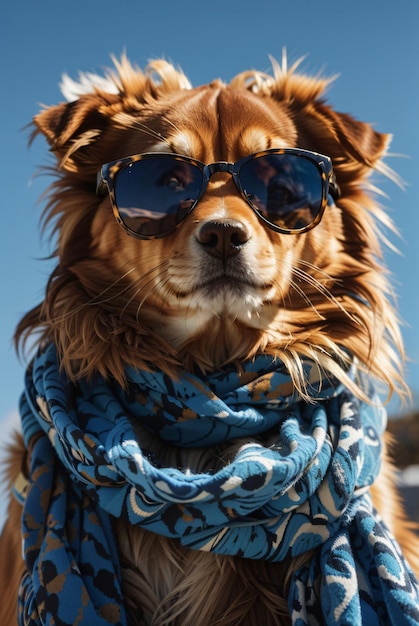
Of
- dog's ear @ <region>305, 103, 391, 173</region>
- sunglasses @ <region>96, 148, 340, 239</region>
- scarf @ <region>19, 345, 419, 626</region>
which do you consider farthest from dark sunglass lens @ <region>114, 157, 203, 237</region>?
dog's ear @ <region>305, 103, 391, 173</region>

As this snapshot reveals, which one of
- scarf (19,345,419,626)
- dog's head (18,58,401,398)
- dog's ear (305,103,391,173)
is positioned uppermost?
dog's ear (305,103,391,173)

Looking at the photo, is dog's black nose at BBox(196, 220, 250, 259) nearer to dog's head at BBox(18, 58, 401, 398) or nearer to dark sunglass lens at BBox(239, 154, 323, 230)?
dog's head at BBox(18, 58, 401, 398)

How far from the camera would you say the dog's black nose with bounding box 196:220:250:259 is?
2.65 m

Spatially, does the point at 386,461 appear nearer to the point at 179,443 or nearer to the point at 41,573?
the point at 179,443

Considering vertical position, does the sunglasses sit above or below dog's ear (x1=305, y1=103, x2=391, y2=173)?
below

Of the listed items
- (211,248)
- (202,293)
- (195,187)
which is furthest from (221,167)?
(202,293)

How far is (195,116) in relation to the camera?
10.0 feet

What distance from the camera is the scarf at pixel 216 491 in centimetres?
245

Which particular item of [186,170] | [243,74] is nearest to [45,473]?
[186,170]

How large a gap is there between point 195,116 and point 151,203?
488mm

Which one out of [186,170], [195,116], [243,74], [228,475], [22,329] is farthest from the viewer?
[243,74]

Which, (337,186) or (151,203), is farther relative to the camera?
(337,186)

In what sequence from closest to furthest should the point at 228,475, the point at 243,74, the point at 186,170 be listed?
the point at 228,475 < the point at 186,170 < the point at 243,74

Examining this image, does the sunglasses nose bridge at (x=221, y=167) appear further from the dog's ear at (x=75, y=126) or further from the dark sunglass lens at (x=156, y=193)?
the dog's ear at (x=75, y=126)
